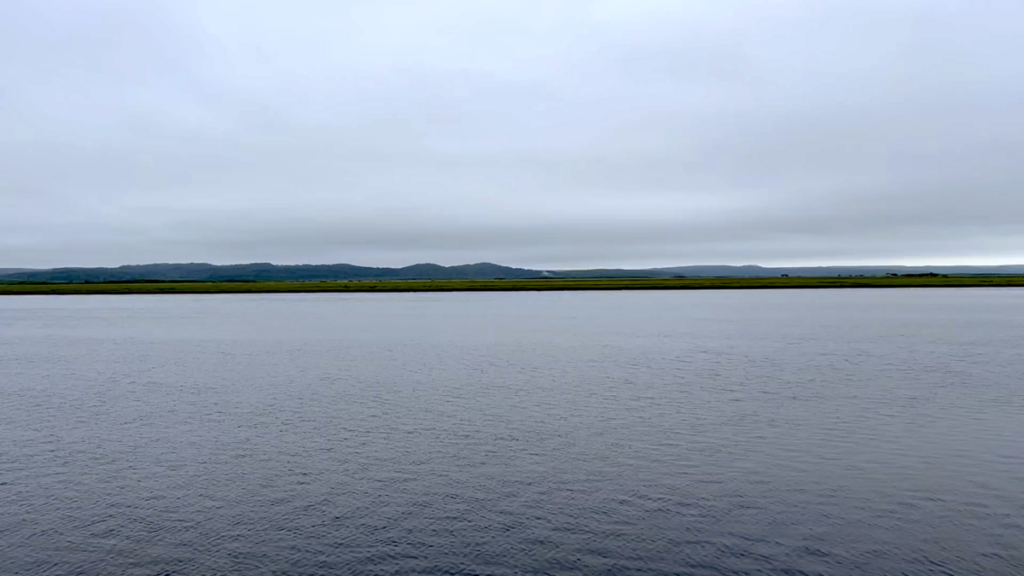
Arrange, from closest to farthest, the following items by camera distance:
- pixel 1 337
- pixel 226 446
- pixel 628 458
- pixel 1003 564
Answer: pixel 1003 564 < pixel 628 458 < pixel 226 446 < pixel 1 337

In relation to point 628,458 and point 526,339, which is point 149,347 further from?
point 628,458

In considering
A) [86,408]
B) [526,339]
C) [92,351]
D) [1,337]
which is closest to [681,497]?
[86,408]

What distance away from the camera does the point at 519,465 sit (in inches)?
684

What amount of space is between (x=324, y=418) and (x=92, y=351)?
2742 centimetres

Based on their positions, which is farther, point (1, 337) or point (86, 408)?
point (1, 337)

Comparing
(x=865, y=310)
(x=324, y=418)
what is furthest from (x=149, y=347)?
(x=865, y=310)

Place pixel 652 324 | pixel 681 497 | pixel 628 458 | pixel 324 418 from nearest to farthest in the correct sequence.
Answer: pixel 681 497 < pixel 628 458 < pixel 324 418 < pixel 652 324

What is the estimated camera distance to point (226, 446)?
19.6 meters

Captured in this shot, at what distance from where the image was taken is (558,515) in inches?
553

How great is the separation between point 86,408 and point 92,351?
820 inches

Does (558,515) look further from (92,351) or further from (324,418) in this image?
(92,351)

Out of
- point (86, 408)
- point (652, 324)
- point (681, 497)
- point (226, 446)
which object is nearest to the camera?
point (681, 497)

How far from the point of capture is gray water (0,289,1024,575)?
41.0ft

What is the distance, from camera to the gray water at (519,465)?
492 inches
